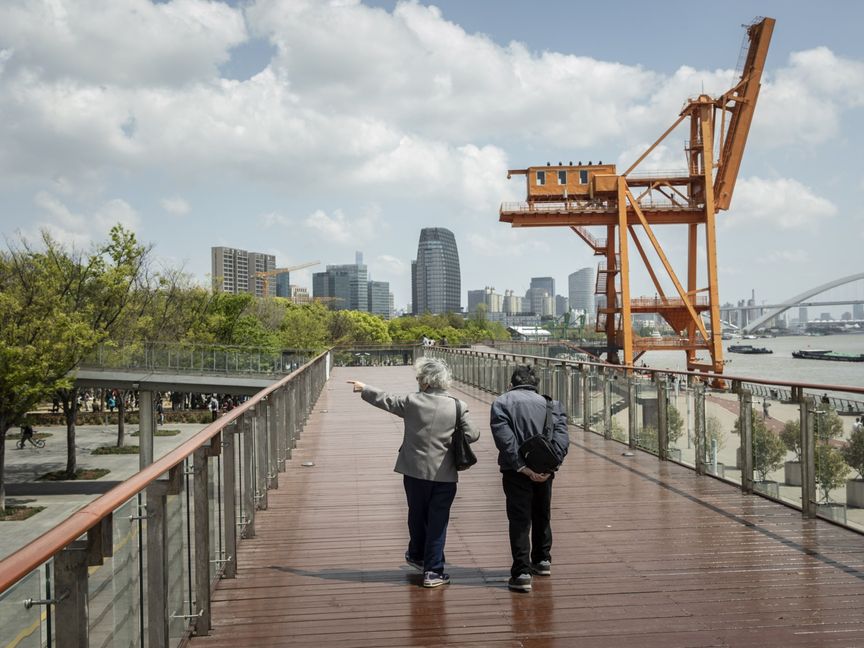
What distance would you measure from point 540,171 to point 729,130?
447 inches

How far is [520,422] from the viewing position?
4.68 meters

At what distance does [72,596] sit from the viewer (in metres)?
2.18

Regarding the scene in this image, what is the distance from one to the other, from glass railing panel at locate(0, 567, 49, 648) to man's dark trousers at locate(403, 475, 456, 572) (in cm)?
282

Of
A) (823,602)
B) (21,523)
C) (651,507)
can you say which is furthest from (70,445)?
(823,602)

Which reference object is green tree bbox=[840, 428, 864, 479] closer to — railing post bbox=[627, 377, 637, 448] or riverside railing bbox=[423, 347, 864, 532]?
riverside railing bbox=[423, 347, 864, 532]

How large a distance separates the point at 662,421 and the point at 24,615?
836cm

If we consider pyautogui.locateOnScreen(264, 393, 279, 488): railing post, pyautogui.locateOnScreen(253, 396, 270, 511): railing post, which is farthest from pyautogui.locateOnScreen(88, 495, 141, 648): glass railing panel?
pyautogui.locateOnScreen(264, 393, 279, 488): railing post

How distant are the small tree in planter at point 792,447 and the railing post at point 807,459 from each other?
0.16 feet

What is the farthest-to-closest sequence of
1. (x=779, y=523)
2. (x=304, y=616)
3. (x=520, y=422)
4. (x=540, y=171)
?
1. (x=540, y=171)
2. (x=779, y=523)
3. (x=520, y=422)
4. (x=304, y=616)

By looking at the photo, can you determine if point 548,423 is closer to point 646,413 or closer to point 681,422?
point 681,422

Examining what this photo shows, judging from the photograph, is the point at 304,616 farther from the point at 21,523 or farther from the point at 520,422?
the point at 21,523

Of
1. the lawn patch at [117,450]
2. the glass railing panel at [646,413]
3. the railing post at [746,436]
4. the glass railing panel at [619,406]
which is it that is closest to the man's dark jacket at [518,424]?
the railing post at [746,436]

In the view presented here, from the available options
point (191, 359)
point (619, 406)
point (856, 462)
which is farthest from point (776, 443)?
point (191, 359)

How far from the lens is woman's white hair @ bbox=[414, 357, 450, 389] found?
15.7ft
